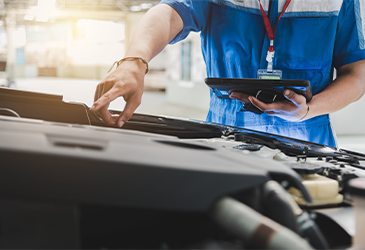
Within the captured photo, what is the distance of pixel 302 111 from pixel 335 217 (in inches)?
25.2

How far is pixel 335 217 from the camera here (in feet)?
1.57

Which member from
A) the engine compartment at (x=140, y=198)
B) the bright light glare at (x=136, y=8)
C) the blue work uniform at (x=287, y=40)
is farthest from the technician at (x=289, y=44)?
the bright light glare at (x=136, y=8)

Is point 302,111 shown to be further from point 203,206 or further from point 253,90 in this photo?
point 203,206

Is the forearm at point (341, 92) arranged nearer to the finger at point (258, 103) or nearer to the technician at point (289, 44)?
the technician at point (289, 44)

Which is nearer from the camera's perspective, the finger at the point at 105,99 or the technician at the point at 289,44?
the finger at the point at 105,99

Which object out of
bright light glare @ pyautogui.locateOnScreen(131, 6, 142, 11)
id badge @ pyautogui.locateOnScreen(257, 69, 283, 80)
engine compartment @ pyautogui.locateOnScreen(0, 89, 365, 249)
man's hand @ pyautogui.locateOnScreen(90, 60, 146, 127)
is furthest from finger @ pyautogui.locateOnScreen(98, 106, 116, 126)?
bright light glare @ pyautogui.locateOnScreen(131, 6, 142, 11)

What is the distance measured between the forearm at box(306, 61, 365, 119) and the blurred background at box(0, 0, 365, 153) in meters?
6.50

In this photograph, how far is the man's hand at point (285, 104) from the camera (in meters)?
0.94

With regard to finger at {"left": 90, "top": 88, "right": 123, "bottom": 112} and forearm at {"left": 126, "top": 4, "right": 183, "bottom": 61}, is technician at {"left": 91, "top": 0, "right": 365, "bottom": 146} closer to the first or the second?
forearm at {"left": 126, "top": 4, "right": 183, "bottom": 61}

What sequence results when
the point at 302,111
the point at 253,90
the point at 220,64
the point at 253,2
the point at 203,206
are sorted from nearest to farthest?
the point at 203,206, the point at 253,90, the point at 302,111, the point at 253,2, the point at 220,64

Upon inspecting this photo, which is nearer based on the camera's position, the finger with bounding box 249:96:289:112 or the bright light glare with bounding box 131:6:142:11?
the finger with bounding box 249:96:289:112

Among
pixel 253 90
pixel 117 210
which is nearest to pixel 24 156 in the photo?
pixel 117 210

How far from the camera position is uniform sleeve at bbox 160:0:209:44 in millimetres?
1113

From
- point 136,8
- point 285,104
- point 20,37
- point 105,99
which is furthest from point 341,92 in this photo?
point 20,37
